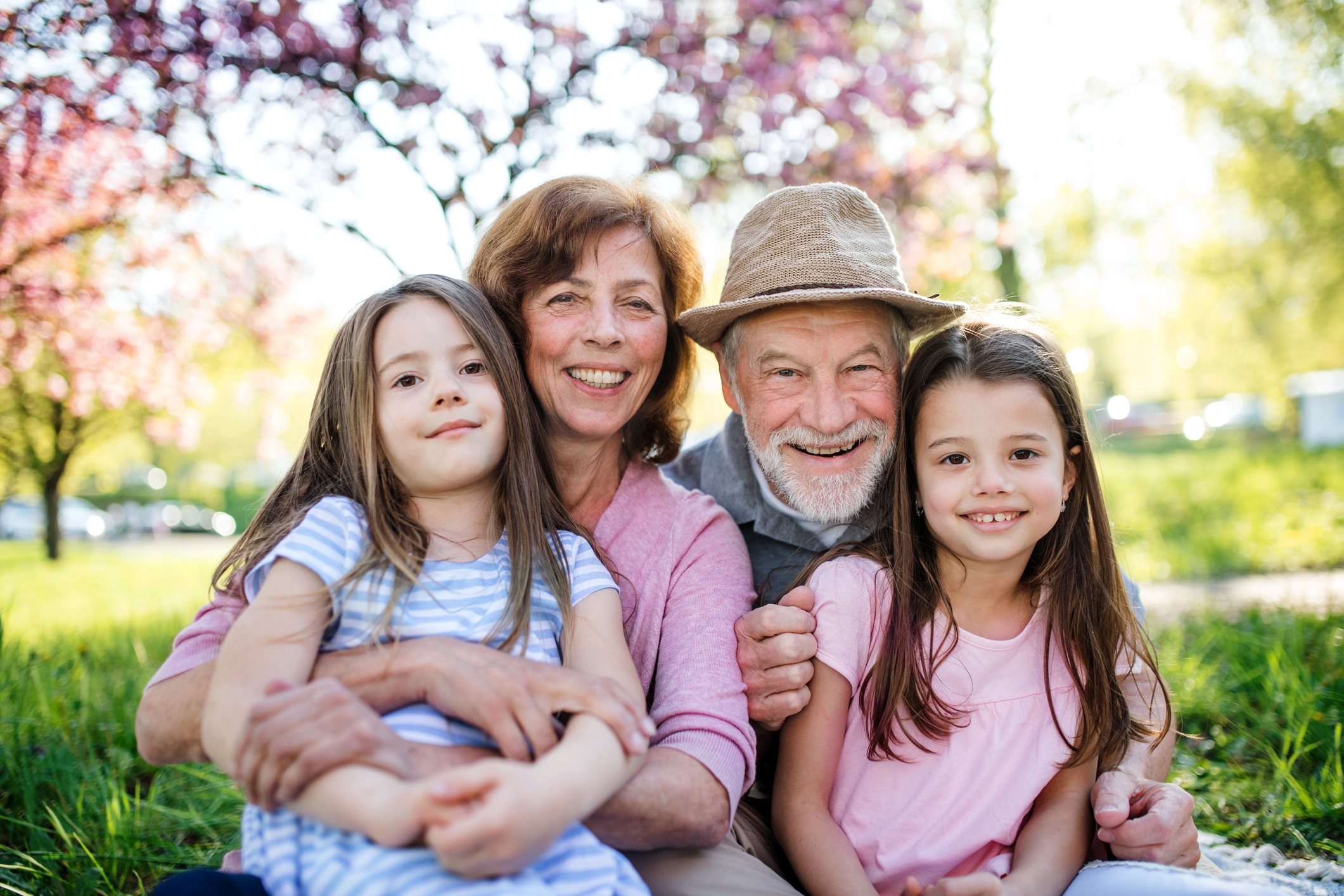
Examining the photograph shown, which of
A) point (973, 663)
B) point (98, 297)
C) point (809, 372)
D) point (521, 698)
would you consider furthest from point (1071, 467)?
point (98, 297)

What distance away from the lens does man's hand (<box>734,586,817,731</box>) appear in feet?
6.80

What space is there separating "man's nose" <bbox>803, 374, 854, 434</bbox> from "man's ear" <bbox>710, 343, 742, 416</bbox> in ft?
1.01

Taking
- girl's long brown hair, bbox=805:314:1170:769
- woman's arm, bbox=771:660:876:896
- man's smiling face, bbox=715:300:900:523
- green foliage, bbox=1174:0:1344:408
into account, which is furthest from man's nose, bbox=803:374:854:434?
green foliage, bbox=1174:0:1344:408

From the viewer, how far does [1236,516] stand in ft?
28.3

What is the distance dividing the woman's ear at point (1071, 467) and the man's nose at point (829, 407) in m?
0.59

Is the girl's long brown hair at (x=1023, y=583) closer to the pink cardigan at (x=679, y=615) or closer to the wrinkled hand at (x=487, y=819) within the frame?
the pink cardigan at (x=679, y=615)

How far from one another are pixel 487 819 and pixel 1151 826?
158 cm

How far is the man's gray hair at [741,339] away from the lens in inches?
100

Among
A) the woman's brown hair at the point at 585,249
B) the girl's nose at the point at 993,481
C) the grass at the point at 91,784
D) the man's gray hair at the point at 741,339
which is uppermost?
the woman's brown hair at the point at 585,249

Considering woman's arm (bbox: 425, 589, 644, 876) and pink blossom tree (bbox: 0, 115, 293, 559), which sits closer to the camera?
woman's arm (bbox: 425, 589, 644, 876)

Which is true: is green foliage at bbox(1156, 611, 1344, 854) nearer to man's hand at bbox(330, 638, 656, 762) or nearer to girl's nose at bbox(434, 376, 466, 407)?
man's hand at bbox(330, 638, 656, 762)

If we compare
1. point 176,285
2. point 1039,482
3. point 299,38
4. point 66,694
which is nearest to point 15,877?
point 66,694

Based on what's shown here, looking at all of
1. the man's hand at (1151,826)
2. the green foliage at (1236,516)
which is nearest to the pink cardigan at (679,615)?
the man's hand at (1151,826)

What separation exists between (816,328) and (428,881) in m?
1.72
